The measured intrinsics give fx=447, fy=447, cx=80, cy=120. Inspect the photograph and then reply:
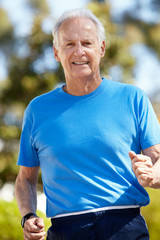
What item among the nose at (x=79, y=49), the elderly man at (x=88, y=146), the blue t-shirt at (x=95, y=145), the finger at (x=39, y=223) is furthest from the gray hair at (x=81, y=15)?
the finger at (x=39, y=223)

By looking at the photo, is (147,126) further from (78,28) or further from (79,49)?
(78,28)

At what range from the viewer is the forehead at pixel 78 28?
242 cm

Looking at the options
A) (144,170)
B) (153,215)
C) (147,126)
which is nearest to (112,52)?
(153,215)

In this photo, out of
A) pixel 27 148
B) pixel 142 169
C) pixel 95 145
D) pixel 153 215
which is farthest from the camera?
pixel 153 215

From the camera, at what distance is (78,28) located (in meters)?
2.43

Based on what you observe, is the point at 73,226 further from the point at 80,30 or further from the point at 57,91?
the point at 80,30

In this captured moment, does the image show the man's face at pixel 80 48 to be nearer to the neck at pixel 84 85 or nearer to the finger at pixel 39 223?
the neck at pixel 84 85

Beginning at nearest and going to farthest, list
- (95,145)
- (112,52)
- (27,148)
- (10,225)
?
(95,145), (27,148), (10,225), (112,52)

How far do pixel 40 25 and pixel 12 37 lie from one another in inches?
348

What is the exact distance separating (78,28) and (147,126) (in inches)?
25.8

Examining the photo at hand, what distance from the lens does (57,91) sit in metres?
2.54

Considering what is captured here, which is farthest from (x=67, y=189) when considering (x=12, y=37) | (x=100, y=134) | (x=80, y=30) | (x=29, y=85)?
(x=12, y=37)

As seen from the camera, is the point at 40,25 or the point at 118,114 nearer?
the point at 118,114

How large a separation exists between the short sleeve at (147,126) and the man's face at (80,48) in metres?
0.34
